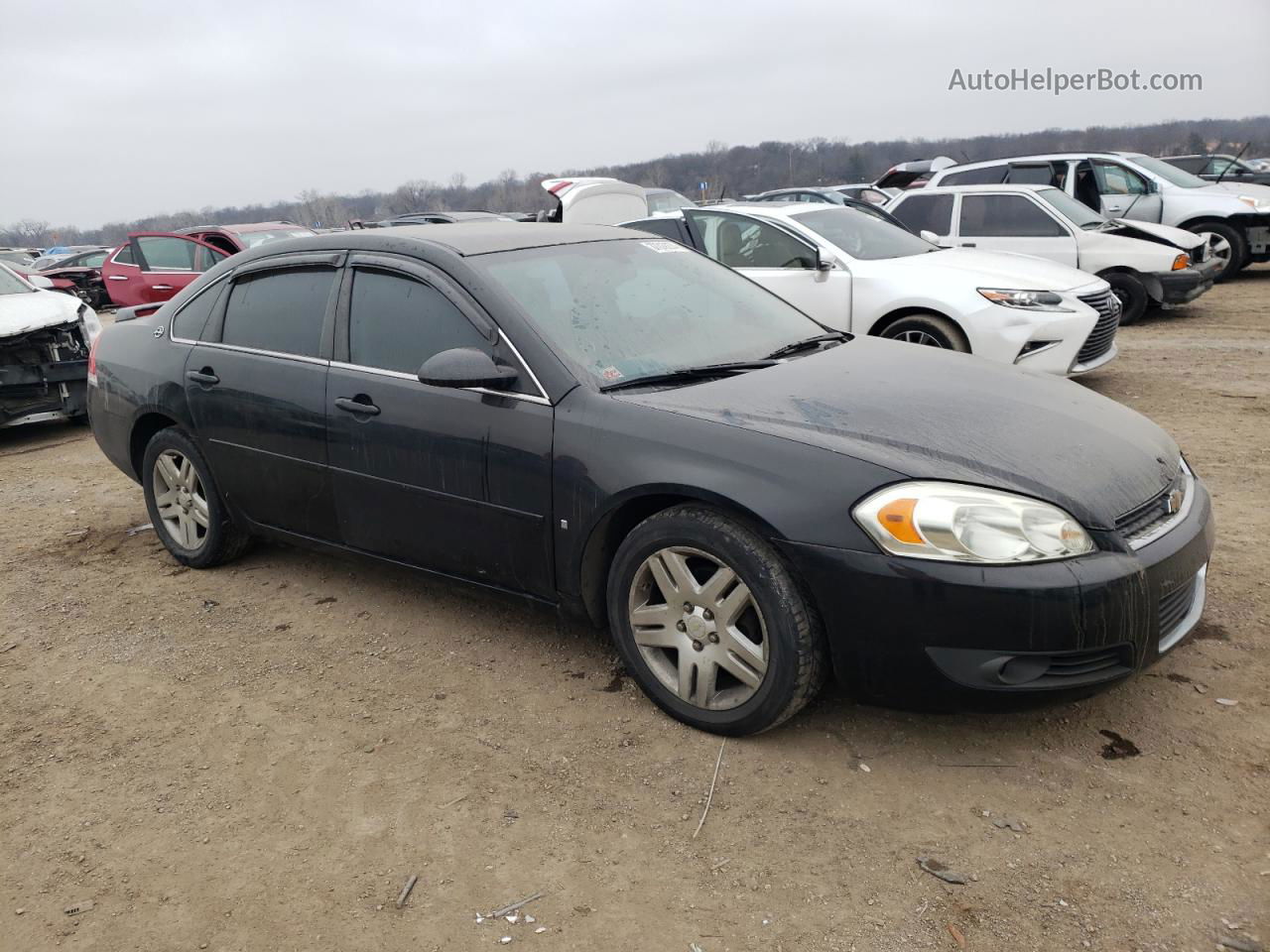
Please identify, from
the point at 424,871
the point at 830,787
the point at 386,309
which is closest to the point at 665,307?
the point at 386,309

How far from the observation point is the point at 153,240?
45.3ft

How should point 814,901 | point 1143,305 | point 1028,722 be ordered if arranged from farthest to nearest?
point 1143,305, point 1028,722, point 814,901

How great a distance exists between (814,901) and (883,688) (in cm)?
64

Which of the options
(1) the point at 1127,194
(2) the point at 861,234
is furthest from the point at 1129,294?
(2) the point at 861,234

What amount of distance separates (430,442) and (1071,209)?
9.43 metres

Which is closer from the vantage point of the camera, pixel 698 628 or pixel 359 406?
pixel 698 628

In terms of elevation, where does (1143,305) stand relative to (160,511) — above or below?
above

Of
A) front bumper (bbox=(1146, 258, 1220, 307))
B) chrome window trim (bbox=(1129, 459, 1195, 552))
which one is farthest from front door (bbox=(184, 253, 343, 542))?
front bumper (bbox=(1146, 258, 1220, 307))

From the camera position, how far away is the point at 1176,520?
302 centimetres

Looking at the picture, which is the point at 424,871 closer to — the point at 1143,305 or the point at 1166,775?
the point at 1166,775

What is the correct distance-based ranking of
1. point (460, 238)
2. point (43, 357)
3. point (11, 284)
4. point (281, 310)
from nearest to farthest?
point (460, 238) < point (281, 310) < point (43, 357) < point (11, 284)

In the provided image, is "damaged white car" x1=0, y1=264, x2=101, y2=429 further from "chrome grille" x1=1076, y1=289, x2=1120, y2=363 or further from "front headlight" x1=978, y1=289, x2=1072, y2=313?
"chrome grille" x1=1076, y1=289, x2=1120, y2=363

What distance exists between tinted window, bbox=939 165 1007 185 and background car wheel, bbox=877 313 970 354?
5866 mm

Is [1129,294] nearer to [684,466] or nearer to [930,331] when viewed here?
[930,331]
